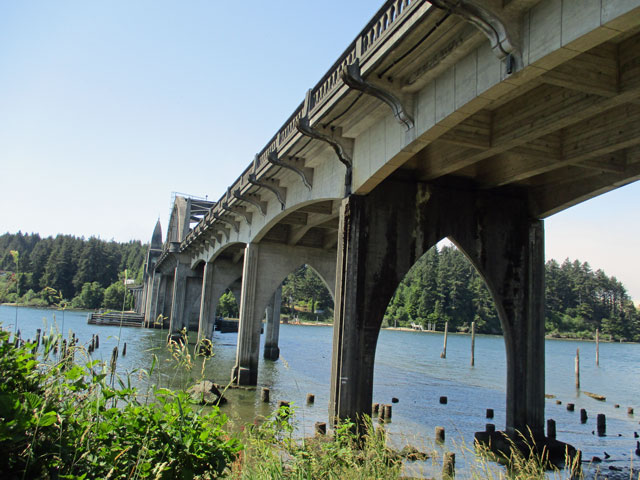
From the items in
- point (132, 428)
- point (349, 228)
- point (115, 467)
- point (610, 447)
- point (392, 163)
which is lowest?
point (610, 447)

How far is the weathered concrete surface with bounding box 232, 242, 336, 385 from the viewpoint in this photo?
67.7ft

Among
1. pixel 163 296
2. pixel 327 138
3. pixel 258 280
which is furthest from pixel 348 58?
pixel 163 296

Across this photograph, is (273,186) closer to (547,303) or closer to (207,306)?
(207,306)

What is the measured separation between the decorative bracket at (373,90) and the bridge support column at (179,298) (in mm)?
34143

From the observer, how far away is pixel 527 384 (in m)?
12.4

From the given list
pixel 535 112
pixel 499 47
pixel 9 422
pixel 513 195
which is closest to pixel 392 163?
pixel 535 112

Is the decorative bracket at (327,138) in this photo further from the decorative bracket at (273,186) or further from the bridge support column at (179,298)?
the bridge support column at (179,298)

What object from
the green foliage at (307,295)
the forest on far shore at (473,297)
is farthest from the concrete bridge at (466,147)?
the green foliage at (307,295)

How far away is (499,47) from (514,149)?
405 cm

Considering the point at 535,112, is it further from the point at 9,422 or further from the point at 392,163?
the point at 9,422

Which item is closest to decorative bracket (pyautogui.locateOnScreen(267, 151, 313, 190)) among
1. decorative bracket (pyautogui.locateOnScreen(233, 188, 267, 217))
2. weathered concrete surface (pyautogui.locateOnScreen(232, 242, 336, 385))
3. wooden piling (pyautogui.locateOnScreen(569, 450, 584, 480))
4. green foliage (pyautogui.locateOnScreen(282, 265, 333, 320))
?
decorative bracket (pyautogui.locateOnScreen(233, 188, 267, 217))

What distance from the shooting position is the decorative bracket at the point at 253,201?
768 inches

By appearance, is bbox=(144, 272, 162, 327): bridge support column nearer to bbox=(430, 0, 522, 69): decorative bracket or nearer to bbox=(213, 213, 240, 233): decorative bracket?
bbox=(213, 213, 240, 233): decorative bracket

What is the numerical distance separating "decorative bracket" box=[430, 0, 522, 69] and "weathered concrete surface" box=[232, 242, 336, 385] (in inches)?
634
